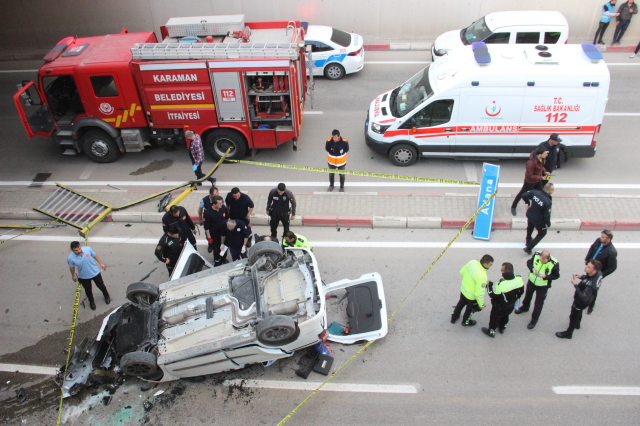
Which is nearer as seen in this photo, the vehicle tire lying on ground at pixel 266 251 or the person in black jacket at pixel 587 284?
the person in black jacket at pixel 587 284

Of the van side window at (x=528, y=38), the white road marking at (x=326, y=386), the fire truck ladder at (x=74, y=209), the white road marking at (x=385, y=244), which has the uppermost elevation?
the van side window at (x=528, y=38)

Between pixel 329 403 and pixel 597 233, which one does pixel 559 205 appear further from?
pixel 329 403

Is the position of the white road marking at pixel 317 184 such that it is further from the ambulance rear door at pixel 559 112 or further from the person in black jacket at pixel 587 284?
the person in black jacket at pixel 587 284

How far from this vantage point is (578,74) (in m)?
8.46

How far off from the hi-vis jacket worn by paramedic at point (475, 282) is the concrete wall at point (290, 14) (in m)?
12.3

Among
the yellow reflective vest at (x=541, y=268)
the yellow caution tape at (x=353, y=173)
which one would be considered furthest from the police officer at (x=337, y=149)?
the yellow reflective vest at (x=541, y=268)

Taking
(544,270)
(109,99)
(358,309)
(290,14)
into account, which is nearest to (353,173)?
(358,309)

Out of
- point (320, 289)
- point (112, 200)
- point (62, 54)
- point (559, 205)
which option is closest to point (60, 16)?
point (62, 54)

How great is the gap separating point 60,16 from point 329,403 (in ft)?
54.7

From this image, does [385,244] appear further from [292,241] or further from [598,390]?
[598,390]

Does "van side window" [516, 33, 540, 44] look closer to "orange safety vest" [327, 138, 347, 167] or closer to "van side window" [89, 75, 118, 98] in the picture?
"orange safety vest" [327, 138, 347, 167]

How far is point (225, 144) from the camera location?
Result: 33.1 ft

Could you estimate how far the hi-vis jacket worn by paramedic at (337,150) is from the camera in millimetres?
8438

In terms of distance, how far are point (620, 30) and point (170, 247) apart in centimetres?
1571
